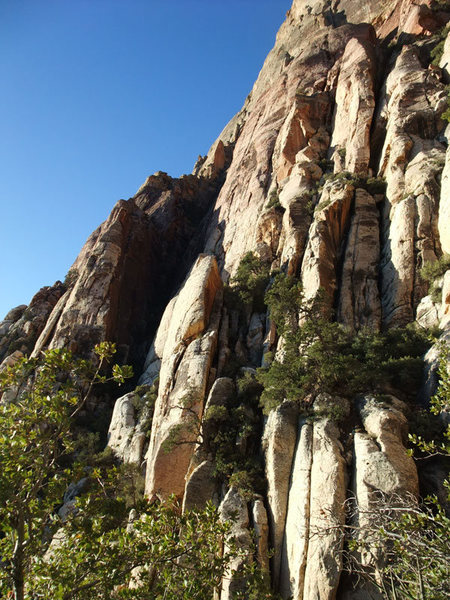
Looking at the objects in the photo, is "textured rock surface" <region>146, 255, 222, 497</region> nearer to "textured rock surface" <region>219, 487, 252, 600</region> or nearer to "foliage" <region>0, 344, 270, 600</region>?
"textured rock surface" <region>219, 487, 252, 600</region>

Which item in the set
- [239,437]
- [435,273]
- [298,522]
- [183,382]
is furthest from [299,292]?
[298,522]

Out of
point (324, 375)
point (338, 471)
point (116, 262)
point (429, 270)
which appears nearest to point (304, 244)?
point (429, 270)

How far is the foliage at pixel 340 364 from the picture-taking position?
1608 centimetres

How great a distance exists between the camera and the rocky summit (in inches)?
499

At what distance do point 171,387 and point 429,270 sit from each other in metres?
16.3

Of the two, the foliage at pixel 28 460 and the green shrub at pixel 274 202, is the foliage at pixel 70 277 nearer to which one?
the green shrub at pixel 274 202

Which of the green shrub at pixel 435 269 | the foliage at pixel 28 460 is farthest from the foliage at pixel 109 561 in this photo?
the green shrub at pixel 435 269

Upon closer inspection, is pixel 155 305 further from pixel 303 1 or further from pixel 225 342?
pixel 303 1

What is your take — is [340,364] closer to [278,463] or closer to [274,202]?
[278,463]

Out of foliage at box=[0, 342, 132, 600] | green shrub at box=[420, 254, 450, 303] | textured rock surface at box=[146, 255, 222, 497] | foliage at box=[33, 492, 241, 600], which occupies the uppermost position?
green shrub at box=[420, 254, 450, 303]

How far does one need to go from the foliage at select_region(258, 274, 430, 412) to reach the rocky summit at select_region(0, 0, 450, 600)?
0.25 metres

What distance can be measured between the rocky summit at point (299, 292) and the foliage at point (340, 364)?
0.82ft

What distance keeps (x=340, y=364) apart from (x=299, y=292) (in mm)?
7210

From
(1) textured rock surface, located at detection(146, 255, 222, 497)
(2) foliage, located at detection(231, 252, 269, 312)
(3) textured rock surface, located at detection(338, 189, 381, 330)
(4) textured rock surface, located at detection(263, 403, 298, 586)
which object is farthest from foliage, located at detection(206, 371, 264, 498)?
(2) foliage, located at detection(231, 252, 269, 312)
